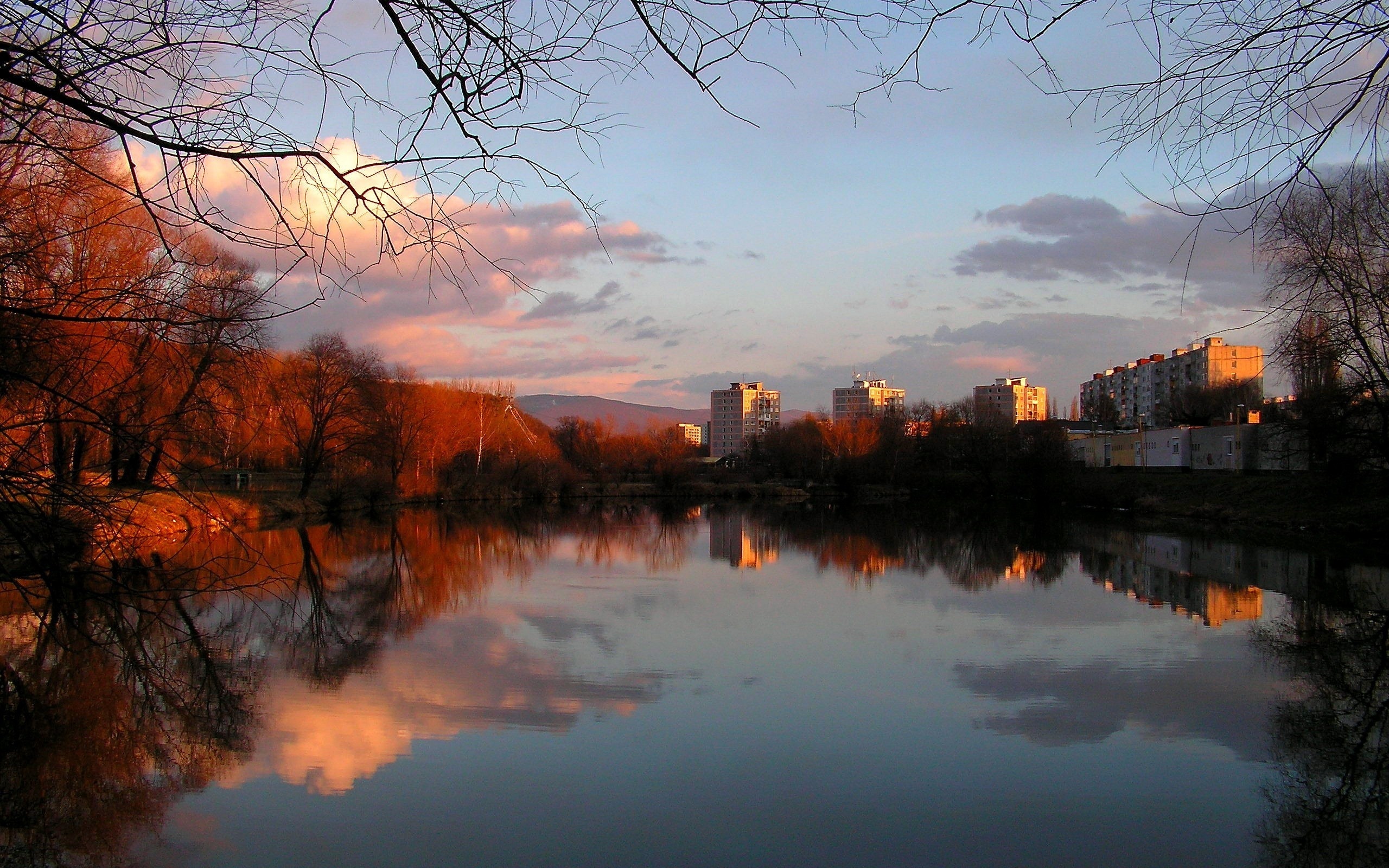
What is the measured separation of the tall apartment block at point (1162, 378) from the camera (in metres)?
60.7

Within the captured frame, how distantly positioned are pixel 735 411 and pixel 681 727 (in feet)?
427

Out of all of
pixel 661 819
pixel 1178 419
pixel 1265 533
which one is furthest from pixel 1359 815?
pixel 1178 419

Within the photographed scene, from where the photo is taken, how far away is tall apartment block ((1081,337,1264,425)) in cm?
6072

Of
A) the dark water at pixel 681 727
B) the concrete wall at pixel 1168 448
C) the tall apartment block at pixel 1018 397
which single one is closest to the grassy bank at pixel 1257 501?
the concrete wall at pixel 1168 448

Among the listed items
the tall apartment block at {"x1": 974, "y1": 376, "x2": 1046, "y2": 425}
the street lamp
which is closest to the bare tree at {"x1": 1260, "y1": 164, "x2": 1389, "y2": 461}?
the street lamp

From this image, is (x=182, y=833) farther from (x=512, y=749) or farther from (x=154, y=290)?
(x=154, y=290)

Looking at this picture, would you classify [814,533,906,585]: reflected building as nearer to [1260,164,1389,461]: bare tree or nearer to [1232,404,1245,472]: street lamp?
[1260,164,1389,461]: bare tree

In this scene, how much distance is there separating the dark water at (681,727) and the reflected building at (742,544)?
470 cm

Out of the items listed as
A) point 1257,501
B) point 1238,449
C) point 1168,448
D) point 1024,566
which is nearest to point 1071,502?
point 1238,449

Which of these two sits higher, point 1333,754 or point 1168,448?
point 1168,448

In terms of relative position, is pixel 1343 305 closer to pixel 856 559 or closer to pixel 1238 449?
pixel 856 559

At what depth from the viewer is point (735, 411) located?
135 m

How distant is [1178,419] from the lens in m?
47.1

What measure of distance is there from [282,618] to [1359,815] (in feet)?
28.3
